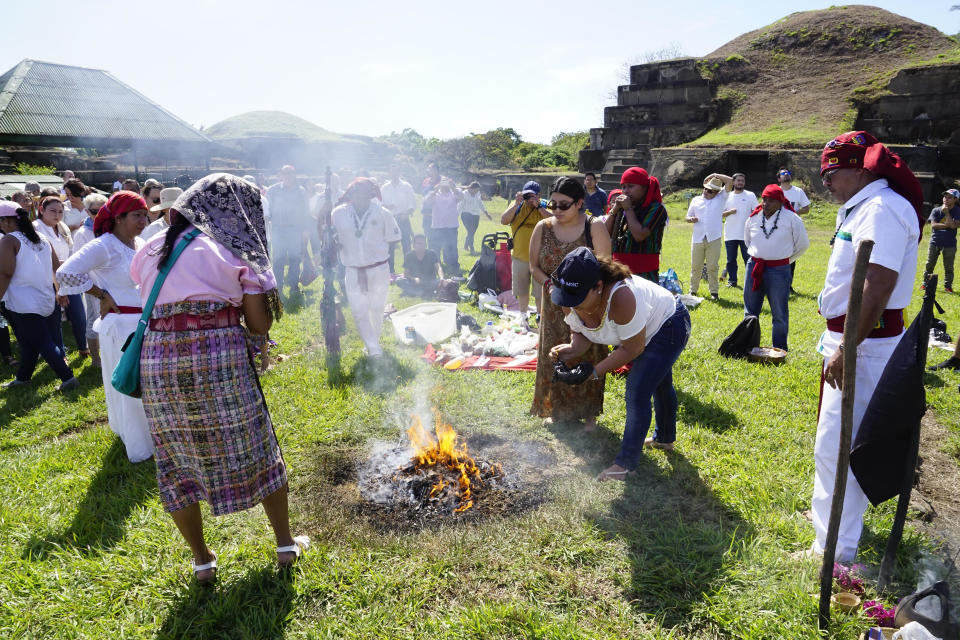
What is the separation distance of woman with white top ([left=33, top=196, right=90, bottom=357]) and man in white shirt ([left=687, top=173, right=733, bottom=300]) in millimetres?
9356

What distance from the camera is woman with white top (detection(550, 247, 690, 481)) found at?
3129mm

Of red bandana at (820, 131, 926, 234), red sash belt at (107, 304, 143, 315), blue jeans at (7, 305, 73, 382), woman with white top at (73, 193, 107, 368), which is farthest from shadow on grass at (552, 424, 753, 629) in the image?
blue jeans at (7, 305, 73, 382)

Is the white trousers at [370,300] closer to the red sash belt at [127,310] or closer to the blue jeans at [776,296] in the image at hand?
the red sash belt at [127,310]

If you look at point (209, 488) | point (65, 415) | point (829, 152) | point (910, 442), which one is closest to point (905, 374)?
point (910, 442)

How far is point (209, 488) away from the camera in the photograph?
105 inches

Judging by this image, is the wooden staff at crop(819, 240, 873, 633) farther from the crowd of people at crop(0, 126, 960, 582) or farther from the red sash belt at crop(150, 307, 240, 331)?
the red sash belt at crop(150, 307, 240, 331)

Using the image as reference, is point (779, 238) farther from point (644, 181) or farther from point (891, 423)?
point (891, 423)

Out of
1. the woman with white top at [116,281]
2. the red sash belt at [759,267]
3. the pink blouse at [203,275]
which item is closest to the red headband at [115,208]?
the woman with white top at [116,281]

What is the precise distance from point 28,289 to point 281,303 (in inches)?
189

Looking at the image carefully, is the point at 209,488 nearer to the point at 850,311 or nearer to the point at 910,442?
the point at 850,311

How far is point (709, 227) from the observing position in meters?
9.12

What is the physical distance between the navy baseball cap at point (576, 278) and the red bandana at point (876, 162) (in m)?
1.23

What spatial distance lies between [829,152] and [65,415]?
264 inches

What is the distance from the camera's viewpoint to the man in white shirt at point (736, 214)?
934 cm
